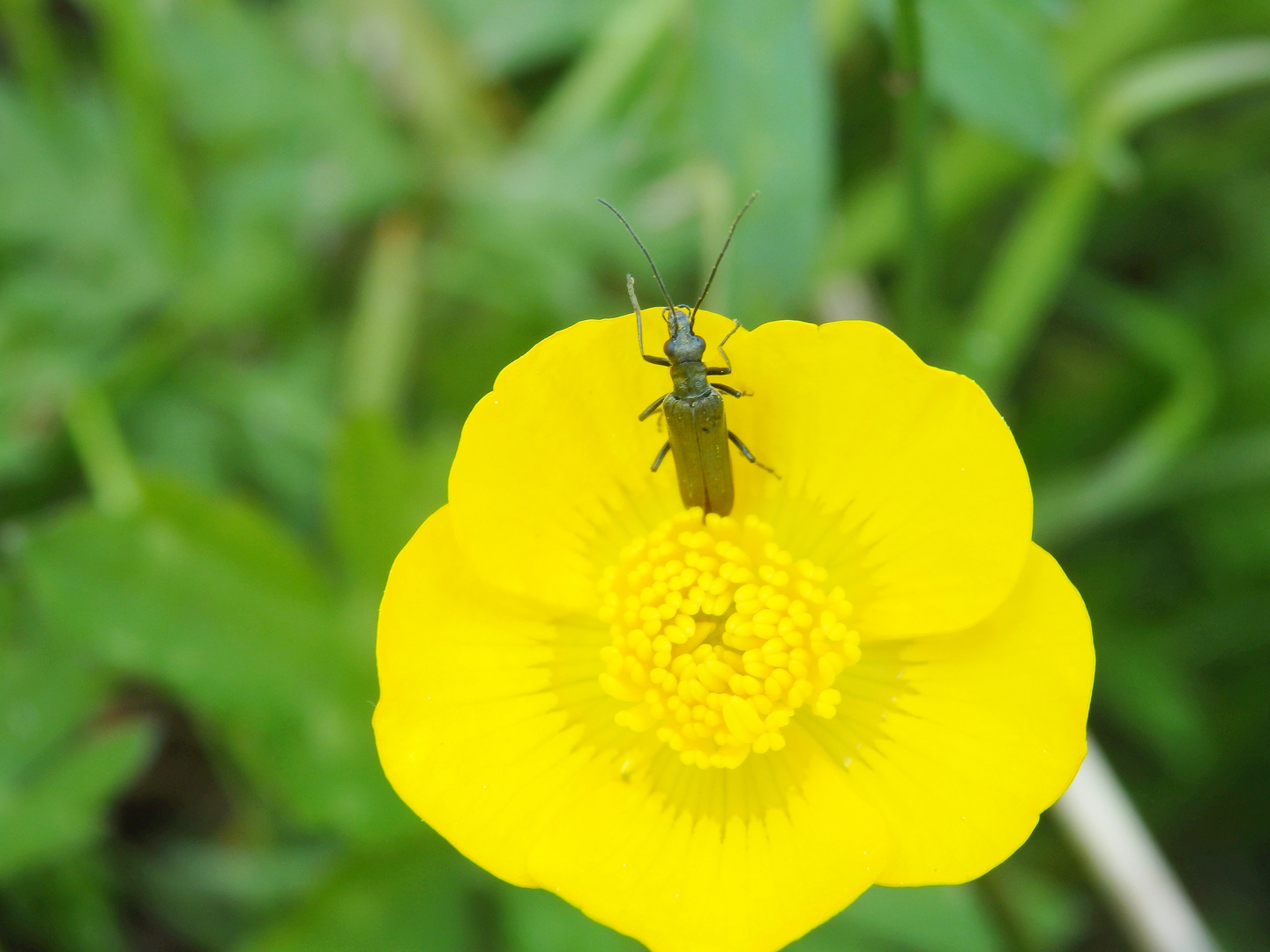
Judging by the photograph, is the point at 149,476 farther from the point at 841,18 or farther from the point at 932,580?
the point at 841,18

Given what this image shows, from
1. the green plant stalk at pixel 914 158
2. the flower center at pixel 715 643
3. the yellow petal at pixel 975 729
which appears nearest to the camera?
the yellow petal at pixel 975 729

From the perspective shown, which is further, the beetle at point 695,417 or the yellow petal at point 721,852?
the beetle at point 695,417

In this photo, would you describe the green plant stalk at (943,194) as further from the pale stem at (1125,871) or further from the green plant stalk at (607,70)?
the pale stem at (1125,871)

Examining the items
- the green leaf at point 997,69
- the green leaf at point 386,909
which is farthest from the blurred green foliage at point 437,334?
the green leaf at point 997,69

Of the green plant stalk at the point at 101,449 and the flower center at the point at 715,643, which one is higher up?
the green plant stalk at the point at 101,449

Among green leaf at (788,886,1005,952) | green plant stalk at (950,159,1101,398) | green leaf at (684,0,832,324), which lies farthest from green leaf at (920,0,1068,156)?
green leaf at (788,886,1005,952)

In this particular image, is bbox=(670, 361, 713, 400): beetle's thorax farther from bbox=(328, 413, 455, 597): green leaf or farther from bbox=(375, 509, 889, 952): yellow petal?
bbox=(328, 413, 455, 597): green leaf
